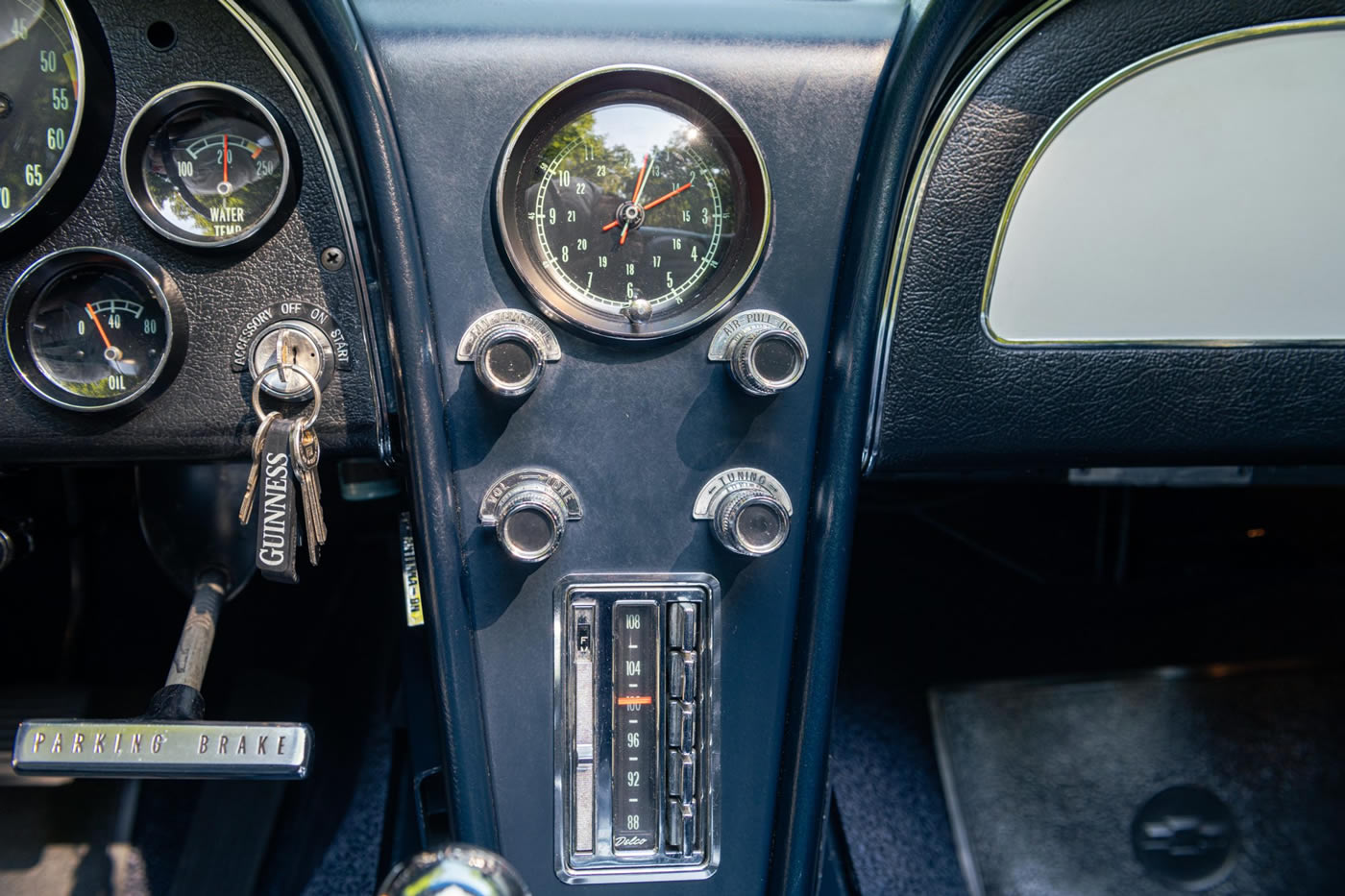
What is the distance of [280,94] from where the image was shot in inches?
49.6

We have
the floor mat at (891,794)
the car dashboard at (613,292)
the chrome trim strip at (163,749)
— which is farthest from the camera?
the floor mat at (891,794)

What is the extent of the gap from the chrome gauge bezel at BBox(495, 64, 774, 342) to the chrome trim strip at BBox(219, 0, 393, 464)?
21cm

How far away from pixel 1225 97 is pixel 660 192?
2.65 feet

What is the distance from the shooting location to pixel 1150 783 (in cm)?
219

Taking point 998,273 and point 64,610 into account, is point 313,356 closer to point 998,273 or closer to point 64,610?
point 998,273

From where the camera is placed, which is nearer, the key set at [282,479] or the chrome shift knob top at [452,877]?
the chrome shift knob top at [452,877]

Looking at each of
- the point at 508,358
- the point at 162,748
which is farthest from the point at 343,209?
the point at 162,748

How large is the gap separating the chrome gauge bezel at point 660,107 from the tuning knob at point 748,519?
0.23 metres

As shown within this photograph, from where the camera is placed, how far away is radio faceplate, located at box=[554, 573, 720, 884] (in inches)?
50.7

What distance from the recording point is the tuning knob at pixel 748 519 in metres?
1.25

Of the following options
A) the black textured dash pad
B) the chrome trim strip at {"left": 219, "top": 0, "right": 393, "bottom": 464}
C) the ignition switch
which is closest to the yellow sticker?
the chrome trim strip at {"left": 219, "top": 0, "right": 393, "bottom": 464}

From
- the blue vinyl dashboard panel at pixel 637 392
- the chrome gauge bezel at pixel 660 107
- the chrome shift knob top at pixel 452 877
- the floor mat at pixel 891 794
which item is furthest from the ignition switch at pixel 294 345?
the floor mat at pixel 891 794

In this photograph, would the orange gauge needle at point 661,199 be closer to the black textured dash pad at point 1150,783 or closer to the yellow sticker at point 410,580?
the yellow sticker at point 410,580

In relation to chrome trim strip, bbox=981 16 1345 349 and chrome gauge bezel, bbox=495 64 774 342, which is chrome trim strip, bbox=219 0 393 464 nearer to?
chrome gauge bezel, bbox=495 64 774 342
